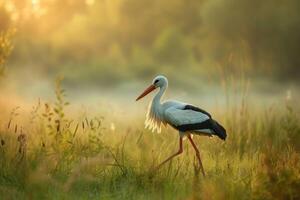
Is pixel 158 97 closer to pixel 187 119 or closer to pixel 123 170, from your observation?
pixel 187 119

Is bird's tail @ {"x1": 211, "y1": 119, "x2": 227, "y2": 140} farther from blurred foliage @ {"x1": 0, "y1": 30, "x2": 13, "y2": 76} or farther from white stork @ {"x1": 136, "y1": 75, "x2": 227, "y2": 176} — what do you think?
blurred foliage @ {"x1": 0, "y1": 30, "x2": 13, "y2": 76}

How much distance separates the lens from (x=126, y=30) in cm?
2611

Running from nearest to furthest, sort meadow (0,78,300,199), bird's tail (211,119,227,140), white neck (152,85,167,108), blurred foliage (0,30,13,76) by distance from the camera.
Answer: meadow (0,78,300,199) → blurred foliage (0,30,13,76) → bird's tail (211,119,227,140) → white neck (152,85,167,108)

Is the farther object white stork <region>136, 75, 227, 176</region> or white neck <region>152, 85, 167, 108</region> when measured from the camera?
white neck <region>152, 85, 167, 108</region>

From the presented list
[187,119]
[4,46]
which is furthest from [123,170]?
[4,46]

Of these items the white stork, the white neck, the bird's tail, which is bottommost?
the bird's tail

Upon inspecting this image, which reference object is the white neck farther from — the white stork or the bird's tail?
the bird's tail

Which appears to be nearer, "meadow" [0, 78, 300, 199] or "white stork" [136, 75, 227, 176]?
"meadow" [0, 78, 300, 199]

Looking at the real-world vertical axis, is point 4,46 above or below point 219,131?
above

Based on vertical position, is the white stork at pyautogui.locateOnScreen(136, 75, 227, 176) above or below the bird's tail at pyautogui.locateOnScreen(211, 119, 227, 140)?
above

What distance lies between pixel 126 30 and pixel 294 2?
6978 mm

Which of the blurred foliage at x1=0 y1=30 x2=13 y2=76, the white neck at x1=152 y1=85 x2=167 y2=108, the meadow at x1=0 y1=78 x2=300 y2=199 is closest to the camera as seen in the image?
the meadow at x1=0 y1=78 x2=300 y2=199

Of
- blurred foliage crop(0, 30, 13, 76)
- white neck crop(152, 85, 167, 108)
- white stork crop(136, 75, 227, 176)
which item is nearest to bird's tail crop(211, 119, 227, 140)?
white stork crop(136, 75, 227, 176)

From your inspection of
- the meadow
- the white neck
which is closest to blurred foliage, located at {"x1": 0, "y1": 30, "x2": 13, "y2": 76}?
the meadow
